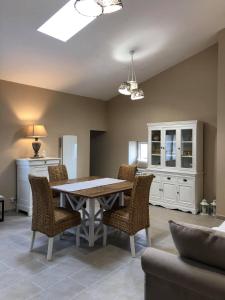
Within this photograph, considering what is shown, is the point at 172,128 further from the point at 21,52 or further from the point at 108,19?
the point at 21,52

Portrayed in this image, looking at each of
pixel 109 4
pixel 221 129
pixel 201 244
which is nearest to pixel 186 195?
pixel 221 129

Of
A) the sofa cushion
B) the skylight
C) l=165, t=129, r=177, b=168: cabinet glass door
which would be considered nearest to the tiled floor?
the sofa cushion

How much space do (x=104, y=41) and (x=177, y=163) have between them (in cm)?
281

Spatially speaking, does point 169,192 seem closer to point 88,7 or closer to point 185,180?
point 185,180

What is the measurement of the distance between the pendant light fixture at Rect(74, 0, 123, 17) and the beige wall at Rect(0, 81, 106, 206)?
3.20 m

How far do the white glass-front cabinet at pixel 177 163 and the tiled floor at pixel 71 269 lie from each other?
1.45 metres

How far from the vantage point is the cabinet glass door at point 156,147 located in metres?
5.62

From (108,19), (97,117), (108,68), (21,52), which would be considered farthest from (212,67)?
(21,52)

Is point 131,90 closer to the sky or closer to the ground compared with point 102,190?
closer to the sky

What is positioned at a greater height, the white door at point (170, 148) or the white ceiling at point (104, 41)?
the white ceiling at point (104, 41)

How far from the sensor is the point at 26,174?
470cm

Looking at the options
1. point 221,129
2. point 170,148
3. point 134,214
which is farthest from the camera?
point 170,148

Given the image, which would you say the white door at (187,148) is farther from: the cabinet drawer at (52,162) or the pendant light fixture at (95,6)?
the pendant light fixture at (95,6)

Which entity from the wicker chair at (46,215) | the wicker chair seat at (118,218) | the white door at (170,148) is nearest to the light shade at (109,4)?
the wicker chair at (46,215)
